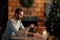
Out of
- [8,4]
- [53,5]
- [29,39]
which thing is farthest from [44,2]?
[29,39]

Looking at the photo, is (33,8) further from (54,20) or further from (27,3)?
(54,20)

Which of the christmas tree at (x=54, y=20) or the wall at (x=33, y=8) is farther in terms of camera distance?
the wall at (x=33, y=8)

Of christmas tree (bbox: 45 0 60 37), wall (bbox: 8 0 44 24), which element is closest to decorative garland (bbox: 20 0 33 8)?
wall (bbox: 8 0 44 24)

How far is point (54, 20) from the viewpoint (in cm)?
595

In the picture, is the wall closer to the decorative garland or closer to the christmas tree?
the decorative garland

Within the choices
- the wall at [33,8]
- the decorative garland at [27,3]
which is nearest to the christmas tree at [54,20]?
the wall at [33,8]

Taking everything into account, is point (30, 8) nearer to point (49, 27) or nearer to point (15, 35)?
point (49, 27)

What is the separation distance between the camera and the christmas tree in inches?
233

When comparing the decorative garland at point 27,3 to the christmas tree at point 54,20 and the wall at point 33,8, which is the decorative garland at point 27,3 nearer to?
the wall at point 33,8

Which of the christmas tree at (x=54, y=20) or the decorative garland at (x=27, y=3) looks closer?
the christmas tree at (x=54, y=20)

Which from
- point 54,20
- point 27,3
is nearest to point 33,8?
point 27,3

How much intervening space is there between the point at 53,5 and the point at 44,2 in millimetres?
360

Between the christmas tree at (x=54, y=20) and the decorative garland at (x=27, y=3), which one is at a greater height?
the decorative garland at (x=27, y=3)

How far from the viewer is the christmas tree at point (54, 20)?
5926 millimetres
